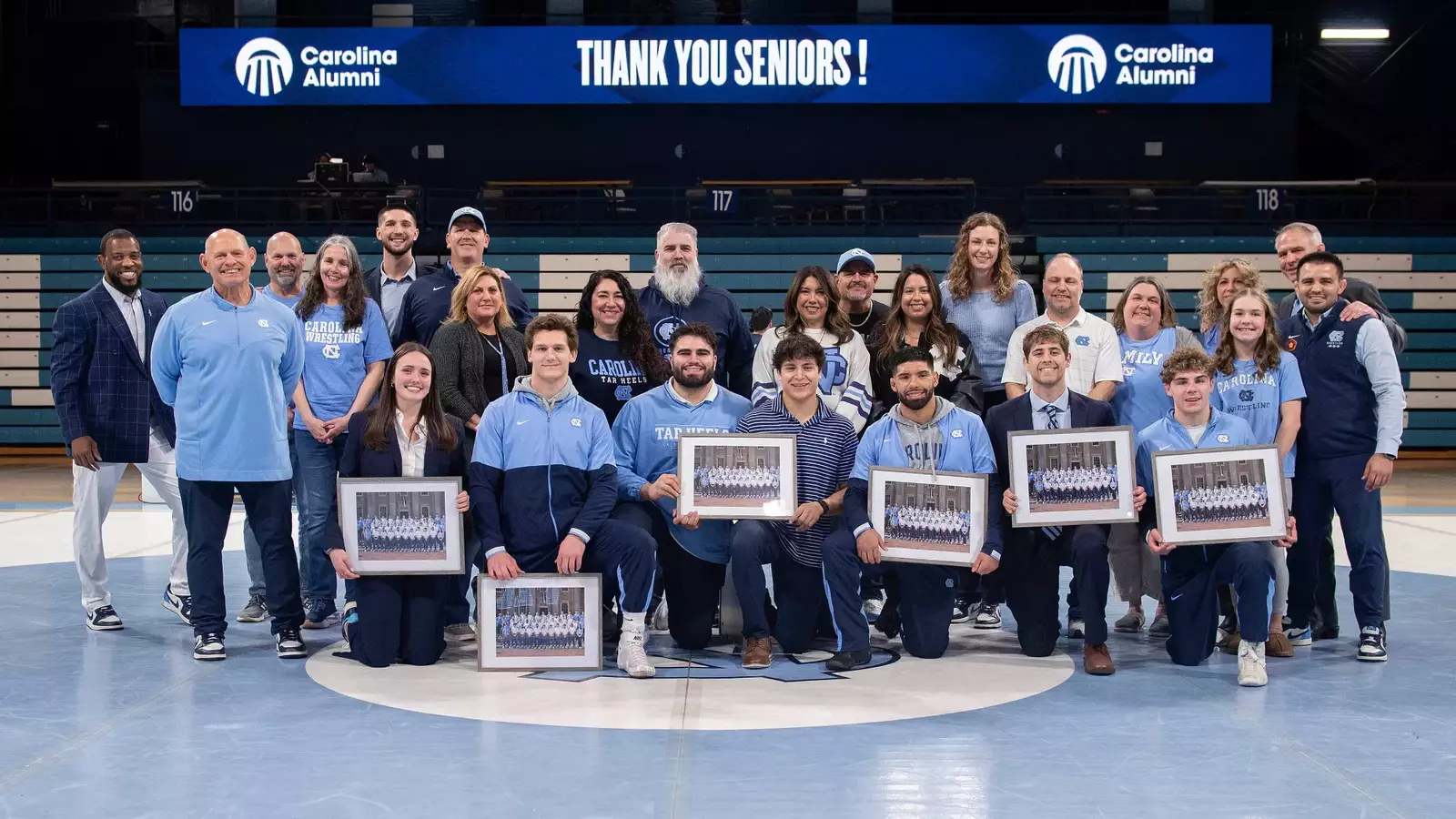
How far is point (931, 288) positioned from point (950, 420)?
29.0 inches

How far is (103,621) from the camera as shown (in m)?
6.04

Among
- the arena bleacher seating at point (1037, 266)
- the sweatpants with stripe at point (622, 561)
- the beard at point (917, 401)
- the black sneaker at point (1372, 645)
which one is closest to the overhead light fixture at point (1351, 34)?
the arena bleacher seating at point (1037, 266)

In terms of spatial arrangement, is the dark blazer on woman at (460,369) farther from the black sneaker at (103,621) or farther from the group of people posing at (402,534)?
the black sneaker at (103,621)

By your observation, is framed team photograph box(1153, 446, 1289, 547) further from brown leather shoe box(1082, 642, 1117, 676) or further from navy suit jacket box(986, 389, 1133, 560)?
brown leather shoe box(1082, 642, 1117, 676)

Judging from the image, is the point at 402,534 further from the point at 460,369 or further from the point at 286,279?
the point at 286,279

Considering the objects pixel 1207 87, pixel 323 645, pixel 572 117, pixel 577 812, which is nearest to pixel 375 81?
pixel 572 117

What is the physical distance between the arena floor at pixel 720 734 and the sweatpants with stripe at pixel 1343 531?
0.25m

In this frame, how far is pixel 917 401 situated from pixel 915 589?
793 mm

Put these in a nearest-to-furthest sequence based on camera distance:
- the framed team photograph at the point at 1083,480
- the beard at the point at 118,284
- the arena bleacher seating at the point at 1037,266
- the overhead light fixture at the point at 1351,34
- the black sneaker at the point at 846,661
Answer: the black sneaker at the point at 846,661
the framed team photograph at the point at 1083,480
the beard at the point at 118,284
the arena bleacher seating at the point at 1037,266
the overhead light fixture at the point at 1351,34

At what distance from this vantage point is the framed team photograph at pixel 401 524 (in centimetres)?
528

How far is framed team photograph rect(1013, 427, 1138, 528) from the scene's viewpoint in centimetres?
539

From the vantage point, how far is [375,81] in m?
16.3

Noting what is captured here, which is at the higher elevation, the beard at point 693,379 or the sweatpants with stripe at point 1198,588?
the beard at point 693,379

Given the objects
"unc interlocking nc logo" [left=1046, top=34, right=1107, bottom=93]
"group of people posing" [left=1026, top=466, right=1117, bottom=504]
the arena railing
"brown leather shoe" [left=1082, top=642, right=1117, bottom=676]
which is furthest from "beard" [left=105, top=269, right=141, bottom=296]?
"unc interlocking nc logo" [left=1046, top=34, right=1107, bottom=93]
